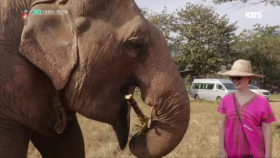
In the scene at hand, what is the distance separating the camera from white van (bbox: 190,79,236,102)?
18.9 m

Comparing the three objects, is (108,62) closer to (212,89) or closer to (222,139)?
(222,139)

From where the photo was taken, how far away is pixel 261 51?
3111 cm

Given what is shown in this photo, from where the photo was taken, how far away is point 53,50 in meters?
2.05

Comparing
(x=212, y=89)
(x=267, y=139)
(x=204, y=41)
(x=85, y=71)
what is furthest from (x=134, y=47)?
(x=204, y=41)

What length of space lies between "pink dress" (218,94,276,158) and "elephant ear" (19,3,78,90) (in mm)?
1374

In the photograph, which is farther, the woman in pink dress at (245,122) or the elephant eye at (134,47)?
the woman in pink dress at (245,122)

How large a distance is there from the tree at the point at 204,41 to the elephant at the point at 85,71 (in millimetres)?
24829

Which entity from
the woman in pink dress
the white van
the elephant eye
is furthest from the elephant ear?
the white van

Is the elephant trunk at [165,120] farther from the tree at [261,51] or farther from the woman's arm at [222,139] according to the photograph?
the tree at [261,51]

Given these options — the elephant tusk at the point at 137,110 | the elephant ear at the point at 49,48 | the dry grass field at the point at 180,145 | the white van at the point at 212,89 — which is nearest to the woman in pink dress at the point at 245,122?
the elephant tusk at the point at 137,110

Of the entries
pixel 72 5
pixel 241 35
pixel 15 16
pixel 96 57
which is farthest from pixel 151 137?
pixel 241 35

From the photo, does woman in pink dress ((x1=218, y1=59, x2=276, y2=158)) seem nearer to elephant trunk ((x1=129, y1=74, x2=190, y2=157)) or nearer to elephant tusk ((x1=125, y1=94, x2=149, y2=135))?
elephant trunk ((x1=129, y1=74, x2=190, y2=157))

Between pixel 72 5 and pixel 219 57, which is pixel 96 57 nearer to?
pixel 72 5

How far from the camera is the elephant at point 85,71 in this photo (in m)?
2.04
